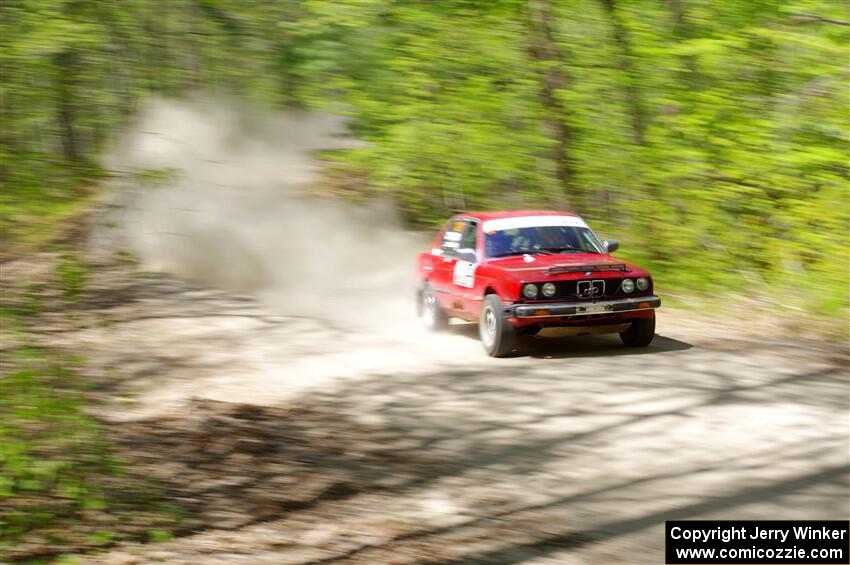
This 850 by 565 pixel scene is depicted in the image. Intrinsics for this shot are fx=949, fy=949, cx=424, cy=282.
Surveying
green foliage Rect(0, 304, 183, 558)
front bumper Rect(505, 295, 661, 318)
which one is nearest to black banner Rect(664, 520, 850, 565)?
green foliage Rect(0, 304, 183, 558)

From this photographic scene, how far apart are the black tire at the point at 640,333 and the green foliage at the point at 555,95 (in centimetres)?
331

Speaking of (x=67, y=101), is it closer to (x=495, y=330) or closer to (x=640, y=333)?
(x=495, y=330)

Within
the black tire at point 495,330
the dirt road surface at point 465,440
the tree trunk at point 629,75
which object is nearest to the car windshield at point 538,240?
the black tire at point 495,330

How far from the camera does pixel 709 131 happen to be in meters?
15.1

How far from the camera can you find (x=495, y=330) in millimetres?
10891

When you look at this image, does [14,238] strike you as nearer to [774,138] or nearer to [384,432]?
[384,432]

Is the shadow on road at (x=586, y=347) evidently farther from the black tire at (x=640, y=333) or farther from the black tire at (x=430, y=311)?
the black tire at (x=430, y=311)

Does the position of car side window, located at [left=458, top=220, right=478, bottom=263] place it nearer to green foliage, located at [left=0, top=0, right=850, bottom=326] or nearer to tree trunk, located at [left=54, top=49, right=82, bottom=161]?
green foliage, located at [left=0, top=0, right=850, bottom=326]

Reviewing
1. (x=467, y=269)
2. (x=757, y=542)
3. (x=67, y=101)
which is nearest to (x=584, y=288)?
(x=467, y=269)

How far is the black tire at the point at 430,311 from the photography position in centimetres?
1320

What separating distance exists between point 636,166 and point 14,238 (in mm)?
10842

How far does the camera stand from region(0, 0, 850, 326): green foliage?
9.45m

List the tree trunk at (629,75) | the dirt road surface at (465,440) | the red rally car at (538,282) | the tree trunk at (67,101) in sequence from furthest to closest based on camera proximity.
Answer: the tree trunk at (629,75)
the red rally car at (538,282)
the tree trunk at (67,101)
the dirt road surface at (465,440)

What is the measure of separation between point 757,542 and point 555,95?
1250 cm
